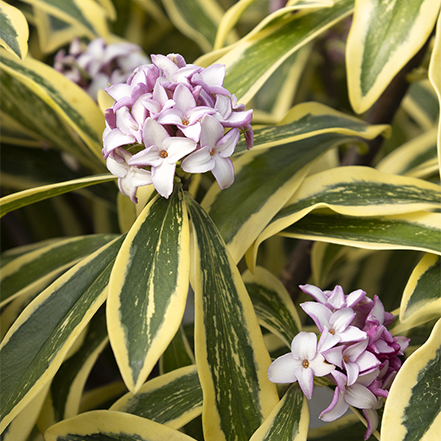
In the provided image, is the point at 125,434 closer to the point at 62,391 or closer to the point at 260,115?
the point at 62,391

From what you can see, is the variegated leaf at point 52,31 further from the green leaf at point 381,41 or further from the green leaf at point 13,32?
the green leaf at point 381,41

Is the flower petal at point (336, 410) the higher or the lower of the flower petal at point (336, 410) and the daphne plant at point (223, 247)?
the lower

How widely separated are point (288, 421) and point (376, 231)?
0.66 feet

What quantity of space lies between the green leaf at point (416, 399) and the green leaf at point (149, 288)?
18 centimetres

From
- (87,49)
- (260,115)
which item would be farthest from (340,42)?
(87,49)

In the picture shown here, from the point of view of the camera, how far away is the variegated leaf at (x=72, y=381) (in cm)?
53

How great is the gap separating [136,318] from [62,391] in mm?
239

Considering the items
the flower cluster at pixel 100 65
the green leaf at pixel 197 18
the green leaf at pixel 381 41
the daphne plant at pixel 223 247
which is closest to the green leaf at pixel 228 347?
the daphne plant at pixel 223 247

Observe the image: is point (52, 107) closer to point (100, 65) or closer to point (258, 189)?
point (100, 65)

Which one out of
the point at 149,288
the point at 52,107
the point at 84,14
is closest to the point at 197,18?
the point at 84,14

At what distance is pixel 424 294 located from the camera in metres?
0.46

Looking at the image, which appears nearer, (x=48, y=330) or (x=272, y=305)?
(x=48, y=330)

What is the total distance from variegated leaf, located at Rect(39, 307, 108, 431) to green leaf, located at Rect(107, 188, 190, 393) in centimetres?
21

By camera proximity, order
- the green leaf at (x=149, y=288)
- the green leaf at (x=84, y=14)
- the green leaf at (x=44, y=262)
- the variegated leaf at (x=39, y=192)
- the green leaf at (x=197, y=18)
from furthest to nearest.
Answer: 1. the green leaf at (x=197, y=18)
2. the green leaf at (x=84, y=14)
3. the green leaf at (x=44, y=262)
4. the variegated leaf at (x=39, y=192)
5. the green leaf at (x=149, y=288)
